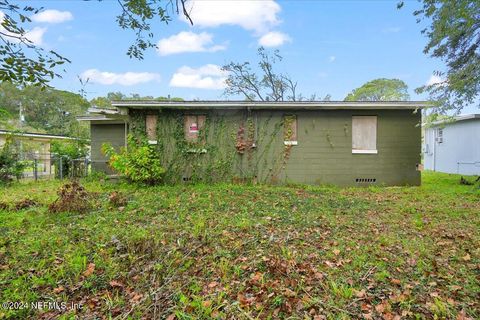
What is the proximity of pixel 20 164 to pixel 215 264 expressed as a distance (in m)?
10.8

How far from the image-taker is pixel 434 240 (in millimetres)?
3971

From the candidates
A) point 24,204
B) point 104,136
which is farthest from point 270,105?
point 104,136

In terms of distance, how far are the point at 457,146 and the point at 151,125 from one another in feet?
52.3

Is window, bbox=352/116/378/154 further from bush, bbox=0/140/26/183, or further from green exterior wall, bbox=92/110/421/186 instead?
bush, bbox=0/140/26/183

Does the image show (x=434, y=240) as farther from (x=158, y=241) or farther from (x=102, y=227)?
(x=102, y=227)

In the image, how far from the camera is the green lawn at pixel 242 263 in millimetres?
2457

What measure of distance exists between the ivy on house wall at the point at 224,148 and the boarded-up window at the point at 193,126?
0.14 m

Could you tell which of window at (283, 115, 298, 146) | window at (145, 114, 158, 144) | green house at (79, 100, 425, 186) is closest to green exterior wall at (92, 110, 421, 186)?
green house at (79, 100, 425, 186)

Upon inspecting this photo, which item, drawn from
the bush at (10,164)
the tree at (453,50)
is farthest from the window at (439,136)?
the bush at (10,164)

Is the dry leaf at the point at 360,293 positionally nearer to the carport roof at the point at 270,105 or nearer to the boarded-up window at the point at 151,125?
the carport roof at the point at 270,105

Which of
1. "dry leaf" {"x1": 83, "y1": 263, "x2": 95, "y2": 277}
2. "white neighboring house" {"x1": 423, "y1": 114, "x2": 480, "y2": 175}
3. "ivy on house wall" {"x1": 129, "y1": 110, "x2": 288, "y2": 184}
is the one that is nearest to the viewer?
"dry leaf" {"x1": 83, "y1": 263, "x2": 95, "y2": 277}

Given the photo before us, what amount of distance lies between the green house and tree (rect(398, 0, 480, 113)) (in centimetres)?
116

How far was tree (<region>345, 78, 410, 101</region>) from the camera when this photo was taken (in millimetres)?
34062

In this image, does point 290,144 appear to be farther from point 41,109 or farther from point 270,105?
point 41,109
